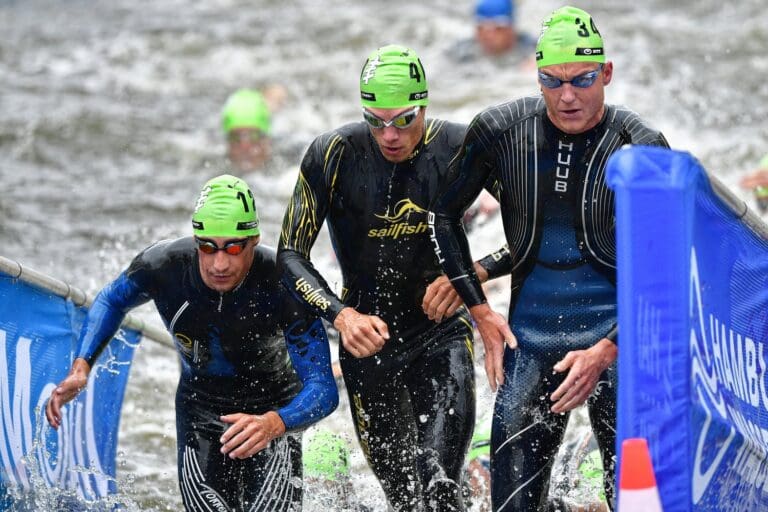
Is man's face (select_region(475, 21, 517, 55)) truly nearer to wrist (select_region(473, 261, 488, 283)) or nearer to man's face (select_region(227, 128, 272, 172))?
man's face (select_region(227, 128, 272, 172))

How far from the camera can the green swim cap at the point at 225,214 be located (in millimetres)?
5559

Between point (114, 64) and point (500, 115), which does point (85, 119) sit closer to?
point (114, 64)

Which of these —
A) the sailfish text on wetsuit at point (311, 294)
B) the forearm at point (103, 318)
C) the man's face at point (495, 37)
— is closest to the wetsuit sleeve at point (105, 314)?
the forearm at point (103, 318)

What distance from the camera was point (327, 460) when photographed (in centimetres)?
692

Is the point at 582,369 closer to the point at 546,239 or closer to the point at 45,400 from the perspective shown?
the point at 546,239

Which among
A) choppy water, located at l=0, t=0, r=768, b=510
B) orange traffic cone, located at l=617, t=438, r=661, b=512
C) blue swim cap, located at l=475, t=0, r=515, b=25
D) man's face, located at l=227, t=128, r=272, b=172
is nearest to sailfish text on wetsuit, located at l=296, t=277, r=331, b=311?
orange traffic cone, located at l=617, t=438, r=661, b=512

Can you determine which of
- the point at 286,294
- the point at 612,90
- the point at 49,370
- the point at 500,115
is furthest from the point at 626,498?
the point at 612,90

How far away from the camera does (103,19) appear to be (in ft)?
70.3

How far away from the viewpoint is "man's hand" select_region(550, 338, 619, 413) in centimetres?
477

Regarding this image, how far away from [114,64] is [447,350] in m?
14.0

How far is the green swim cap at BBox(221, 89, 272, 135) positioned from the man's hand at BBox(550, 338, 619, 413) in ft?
31.5

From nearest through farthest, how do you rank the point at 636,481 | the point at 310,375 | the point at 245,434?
the point at 636,481
the point at 245,434
the point at 310,375

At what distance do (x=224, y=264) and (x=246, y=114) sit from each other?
8.65 metres

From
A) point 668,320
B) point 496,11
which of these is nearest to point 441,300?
point 668,320
